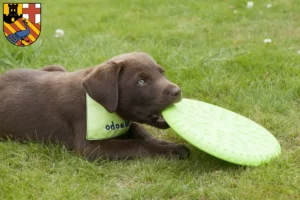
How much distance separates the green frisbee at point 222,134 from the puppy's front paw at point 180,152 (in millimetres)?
261

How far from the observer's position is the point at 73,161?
13.1 ft

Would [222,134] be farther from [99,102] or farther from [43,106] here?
[43,106]

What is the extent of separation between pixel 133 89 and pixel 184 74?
1913 millimetres

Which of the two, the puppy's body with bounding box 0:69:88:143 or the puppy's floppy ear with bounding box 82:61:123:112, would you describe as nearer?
the puppy's floppy ear with bounding box 82:61:123:112

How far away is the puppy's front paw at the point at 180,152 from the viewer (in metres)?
3.95

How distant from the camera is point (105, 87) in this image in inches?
150

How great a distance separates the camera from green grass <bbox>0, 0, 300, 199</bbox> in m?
3.52

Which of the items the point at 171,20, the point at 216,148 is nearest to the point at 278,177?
the point at 216,148

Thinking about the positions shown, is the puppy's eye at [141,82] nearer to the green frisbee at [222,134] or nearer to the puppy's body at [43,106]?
the green frisbee at [222,134]

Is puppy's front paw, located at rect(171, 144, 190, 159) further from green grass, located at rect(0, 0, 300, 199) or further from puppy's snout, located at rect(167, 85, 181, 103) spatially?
puppy's snout, located at rect(167, 85, 181, 103)

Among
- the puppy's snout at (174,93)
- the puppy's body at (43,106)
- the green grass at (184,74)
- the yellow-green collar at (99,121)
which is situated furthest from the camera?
the puppy's body at (43,106)

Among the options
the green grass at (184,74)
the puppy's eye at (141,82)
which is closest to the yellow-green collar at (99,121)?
the green grass at (184,74)

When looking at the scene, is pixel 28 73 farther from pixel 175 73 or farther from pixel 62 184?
pixel 175 73

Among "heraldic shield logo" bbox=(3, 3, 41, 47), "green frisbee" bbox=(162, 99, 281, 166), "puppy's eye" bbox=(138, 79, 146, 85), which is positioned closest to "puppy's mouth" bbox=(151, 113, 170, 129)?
"green frisbee" bbox=(162, 99, 281, 166)
